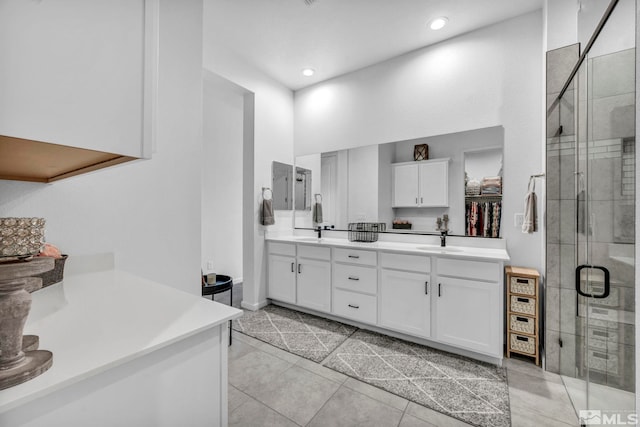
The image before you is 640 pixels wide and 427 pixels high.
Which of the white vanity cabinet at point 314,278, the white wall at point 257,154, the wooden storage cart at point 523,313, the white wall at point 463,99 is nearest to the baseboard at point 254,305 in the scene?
the white wall at point 257,154

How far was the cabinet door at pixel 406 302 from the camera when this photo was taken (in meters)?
2.34

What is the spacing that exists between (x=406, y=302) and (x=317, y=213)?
1681mm

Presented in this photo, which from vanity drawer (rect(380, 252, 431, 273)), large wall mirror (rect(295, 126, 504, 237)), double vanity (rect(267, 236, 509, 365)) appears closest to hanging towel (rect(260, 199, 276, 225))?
double vanity (rect(267, 236, 509, 365))

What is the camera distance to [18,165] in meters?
0.83

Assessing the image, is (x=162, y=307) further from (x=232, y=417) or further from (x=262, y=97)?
(x=262, y=97)

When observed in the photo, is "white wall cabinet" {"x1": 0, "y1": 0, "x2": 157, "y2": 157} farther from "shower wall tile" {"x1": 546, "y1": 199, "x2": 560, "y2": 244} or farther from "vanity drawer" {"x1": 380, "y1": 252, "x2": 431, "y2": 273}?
"shower wall tile" {"x1": 546, "y1": 199, "x2": 560, "y2": 244}

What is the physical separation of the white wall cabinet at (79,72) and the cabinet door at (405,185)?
263 centimetres

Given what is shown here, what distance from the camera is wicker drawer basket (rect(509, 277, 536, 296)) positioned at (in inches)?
82.4

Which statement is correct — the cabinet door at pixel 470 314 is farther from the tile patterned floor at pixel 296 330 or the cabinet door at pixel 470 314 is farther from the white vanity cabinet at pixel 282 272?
the white vanity cabinet at pixel 282 272

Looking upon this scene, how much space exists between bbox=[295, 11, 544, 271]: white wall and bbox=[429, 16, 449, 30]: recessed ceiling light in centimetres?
26

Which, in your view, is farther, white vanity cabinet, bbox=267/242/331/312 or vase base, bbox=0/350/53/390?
white vanity cabinet, bbox=267/242/331/312

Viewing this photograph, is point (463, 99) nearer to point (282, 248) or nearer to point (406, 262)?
point (406, 262)

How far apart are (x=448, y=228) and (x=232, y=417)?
2357mm

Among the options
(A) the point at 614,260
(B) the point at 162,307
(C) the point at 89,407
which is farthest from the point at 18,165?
(A) the point at 614,260
